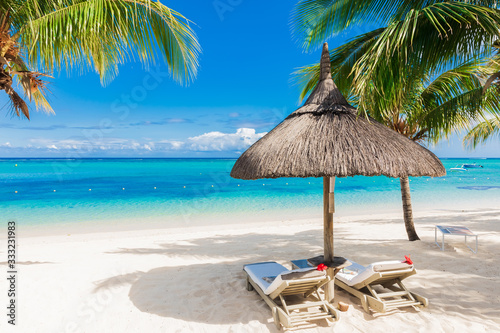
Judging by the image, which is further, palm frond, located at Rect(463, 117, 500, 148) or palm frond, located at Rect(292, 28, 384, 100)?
palm frond, located at Rect(463, 117, 500, 148)

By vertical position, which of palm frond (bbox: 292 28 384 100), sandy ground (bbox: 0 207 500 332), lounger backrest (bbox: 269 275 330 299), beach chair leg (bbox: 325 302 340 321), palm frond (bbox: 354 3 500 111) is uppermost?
palm frond (bbox: 292 28 384 100)

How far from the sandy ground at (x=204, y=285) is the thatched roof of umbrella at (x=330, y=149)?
1.45 m

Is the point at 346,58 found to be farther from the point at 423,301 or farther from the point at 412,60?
the point at 423,301

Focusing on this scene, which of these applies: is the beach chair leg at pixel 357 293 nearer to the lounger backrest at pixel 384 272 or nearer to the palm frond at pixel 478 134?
the lounger backrest at pixel 384 272

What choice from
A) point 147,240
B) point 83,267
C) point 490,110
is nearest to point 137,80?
point 83,267

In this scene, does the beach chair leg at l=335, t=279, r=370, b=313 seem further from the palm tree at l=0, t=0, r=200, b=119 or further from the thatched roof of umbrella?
the palm tree at l=0, t=0, r=200, b=119

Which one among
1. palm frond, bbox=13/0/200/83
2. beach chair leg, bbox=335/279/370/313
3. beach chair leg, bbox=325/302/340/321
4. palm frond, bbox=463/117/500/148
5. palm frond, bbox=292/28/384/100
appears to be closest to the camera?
beach chair leg, bbox=325/302/340/321

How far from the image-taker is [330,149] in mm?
2799

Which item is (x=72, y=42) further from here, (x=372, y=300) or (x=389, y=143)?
(x=372, y=300)

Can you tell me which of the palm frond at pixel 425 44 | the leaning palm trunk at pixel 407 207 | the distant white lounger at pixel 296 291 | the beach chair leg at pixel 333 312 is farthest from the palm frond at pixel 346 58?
the beach chair leg at pixel 333 312

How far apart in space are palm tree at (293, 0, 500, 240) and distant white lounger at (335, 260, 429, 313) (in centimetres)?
176

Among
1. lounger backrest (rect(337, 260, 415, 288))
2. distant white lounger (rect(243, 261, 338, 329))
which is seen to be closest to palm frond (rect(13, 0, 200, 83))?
distant white lounger (rect(243, 261, 338, 329))

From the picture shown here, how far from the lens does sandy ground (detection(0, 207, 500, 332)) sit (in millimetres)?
2709

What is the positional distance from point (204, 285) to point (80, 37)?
3585 millimetres
